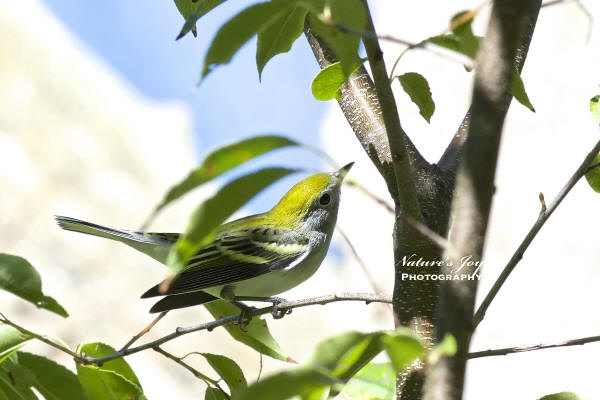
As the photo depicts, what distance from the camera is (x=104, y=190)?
10.9m

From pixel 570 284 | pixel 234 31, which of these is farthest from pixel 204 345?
pixel 234 31

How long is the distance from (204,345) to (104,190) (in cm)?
506

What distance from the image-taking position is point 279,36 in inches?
32.0

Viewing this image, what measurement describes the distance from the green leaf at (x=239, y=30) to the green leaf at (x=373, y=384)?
1.59ft

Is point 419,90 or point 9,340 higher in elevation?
point 419,90

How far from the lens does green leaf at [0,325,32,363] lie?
2.91ft

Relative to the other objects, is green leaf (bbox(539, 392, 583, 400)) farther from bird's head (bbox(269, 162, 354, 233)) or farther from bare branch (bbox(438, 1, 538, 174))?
bird's head (bbox(269, 162, 354, 233))

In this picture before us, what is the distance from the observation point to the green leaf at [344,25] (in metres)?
0.59

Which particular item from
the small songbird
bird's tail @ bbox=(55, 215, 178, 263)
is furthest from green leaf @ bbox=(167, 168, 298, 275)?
bird's tail @ bbox=(55, 215, 178, 263)

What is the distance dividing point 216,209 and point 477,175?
0.69 ft

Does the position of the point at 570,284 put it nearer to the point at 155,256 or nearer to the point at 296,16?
the point at 155,256

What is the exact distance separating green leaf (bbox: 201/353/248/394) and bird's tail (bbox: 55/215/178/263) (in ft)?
3.30

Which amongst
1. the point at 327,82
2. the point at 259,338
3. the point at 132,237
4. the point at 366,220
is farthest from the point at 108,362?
the point at 366,220

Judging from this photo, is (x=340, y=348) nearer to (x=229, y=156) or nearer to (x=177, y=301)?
(x=229, y=156)
